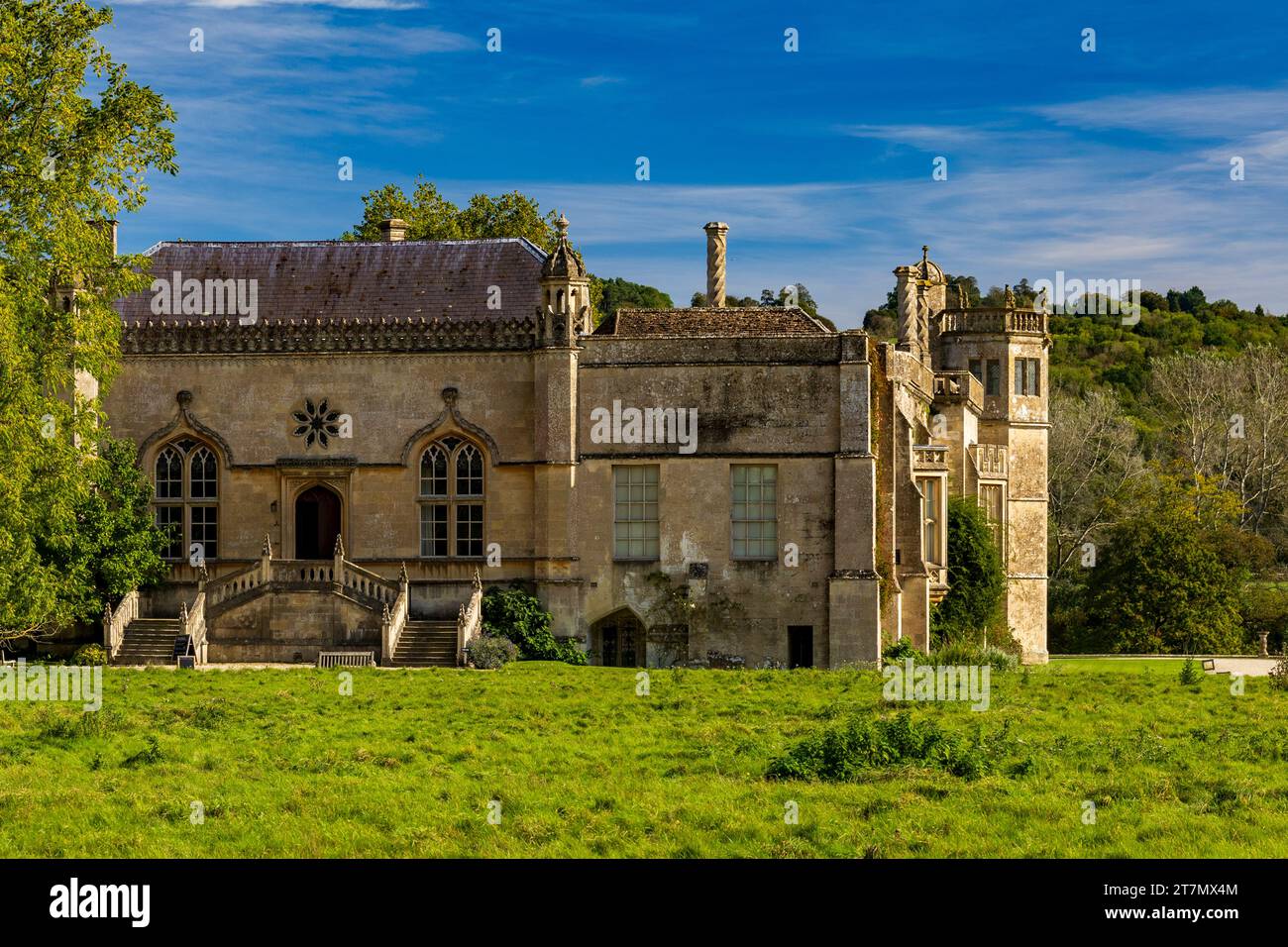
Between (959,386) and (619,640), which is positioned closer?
(619,640)

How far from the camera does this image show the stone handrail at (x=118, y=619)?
1515 inches

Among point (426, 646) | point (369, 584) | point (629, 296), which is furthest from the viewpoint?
point (629, 296)

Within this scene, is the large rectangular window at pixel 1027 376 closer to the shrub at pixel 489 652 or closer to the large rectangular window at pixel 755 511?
the large rectangular window at pixel 755 511

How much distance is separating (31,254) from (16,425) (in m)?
2.97

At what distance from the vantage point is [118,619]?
39.1 m

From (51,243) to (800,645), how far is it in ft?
61.7

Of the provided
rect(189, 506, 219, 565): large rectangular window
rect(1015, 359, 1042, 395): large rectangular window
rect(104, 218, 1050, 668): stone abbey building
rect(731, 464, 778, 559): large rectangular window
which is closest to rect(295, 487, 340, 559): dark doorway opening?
rect(104, 218, 1050, 668): stone abbey building

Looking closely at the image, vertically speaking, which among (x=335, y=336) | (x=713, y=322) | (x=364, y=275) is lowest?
(x=335, y=336)

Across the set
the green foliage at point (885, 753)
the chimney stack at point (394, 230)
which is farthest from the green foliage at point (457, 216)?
the green foliage at point (885, 753)

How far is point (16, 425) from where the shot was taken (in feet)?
90.1

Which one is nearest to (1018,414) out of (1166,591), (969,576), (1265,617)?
(1166,591)

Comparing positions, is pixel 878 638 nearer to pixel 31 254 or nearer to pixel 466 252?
pixel 466 252

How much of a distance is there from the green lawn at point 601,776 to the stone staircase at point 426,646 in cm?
501

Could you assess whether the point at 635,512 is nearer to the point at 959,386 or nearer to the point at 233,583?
the point at 233,583
